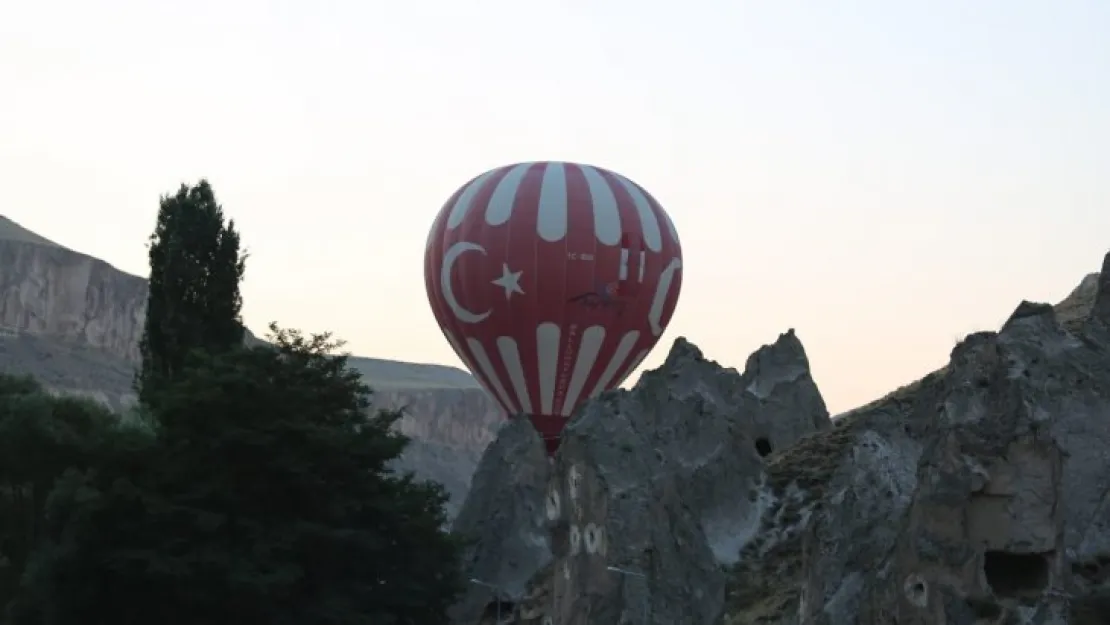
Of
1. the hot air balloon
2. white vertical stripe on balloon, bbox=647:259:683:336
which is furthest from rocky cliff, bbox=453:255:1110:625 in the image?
white vertical stripe on balloon, bbox=647:259:683:336

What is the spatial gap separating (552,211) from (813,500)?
1592 centimetres

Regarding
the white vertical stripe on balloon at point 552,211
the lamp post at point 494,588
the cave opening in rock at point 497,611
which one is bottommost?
the cave opening in rock at point 497,611

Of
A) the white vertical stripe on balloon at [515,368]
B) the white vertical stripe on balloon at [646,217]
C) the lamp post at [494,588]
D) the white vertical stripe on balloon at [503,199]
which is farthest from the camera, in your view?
the white vertical stripe on balloon at [646,217]

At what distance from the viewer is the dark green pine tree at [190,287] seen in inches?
1559

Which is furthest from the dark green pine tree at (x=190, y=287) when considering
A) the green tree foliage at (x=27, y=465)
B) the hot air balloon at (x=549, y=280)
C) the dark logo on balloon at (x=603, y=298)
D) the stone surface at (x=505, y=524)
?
the dark logo on balloon at (x=603, y=298)

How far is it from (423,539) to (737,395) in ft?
44.0

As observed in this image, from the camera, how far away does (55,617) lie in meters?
29.4

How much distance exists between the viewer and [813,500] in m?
37.1

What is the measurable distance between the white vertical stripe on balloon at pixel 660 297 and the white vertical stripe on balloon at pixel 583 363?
2.40 m

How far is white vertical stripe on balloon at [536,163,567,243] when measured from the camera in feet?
161

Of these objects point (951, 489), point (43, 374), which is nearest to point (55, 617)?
point (951, 489)

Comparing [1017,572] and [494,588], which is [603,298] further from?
[1017,572]

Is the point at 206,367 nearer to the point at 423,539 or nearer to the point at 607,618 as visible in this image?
the point at 423,539

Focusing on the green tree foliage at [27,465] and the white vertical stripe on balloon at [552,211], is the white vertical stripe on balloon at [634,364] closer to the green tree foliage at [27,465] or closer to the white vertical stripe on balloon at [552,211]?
the white vertical stripe on balloon at [552,211]
